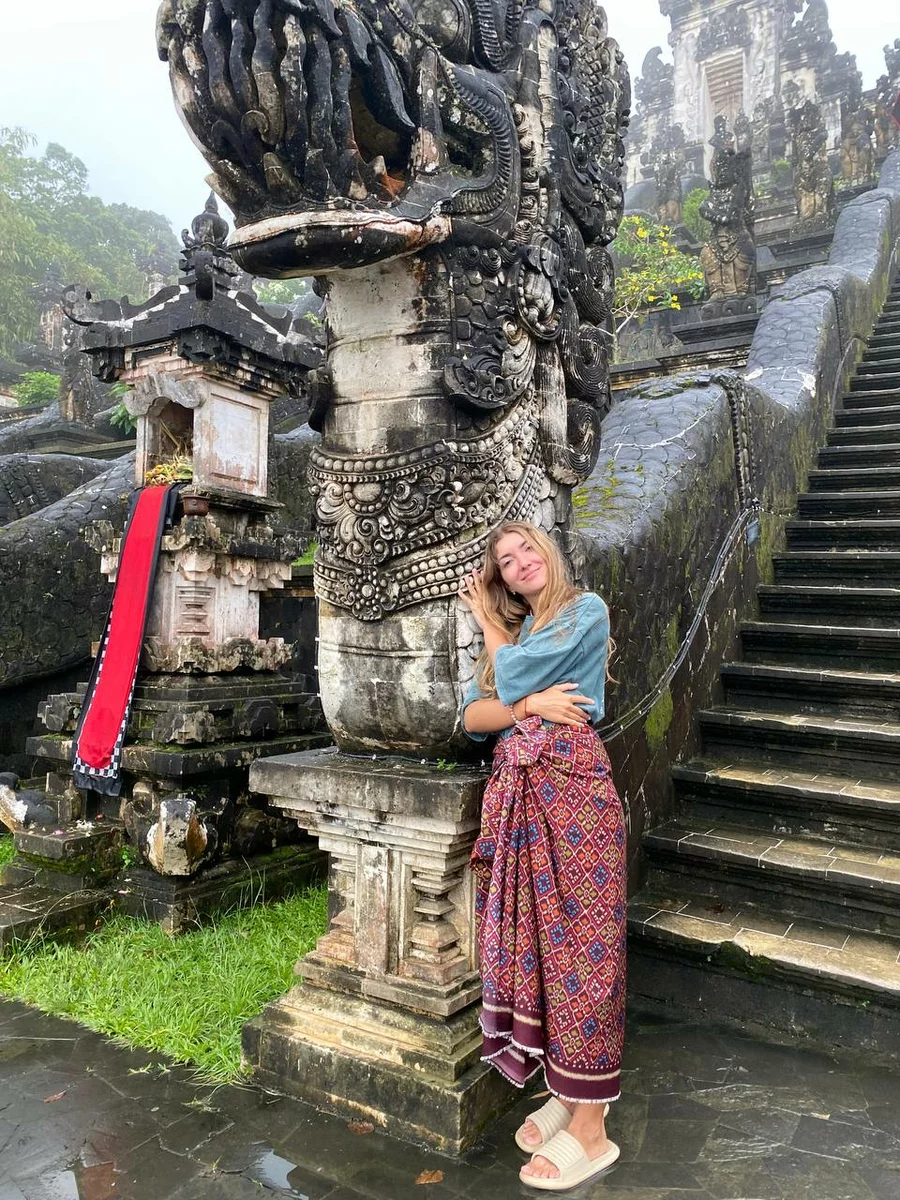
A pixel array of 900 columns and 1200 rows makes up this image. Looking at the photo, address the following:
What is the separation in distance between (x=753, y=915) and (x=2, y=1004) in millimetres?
2906

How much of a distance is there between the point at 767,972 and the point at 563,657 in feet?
4.88

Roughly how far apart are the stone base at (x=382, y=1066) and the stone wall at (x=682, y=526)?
4.04ft

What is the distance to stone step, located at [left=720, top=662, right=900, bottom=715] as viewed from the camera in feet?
13.6

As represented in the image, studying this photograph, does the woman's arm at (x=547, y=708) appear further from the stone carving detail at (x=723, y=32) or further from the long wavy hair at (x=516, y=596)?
the stone carving detail at (x=723, y=32)

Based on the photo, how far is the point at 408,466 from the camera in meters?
2.74

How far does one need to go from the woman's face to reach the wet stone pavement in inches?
58.7

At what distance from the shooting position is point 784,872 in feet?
11.1

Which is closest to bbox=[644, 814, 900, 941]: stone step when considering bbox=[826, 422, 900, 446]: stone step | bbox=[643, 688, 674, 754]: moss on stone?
bbox=[643, 688, 674, 754]: moss on stone

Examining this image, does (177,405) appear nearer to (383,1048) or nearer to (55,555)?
(55,555)

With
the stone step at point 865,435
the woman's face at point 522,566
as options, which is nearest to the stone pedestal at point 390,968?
the woman's face at point 522,566

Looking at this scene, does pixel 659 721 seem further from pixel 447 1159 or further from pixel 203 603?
pixel 203 603

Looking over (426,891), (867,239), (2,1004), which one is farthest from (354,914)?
(867,239)

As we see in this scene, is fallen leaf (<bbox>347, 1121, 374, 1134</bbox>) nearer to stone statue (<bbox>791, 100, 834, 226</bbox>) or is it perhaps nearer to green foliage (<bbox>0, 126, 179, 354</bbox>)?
stone statue (<bbox>791, 100, 834, 226</bbox>)

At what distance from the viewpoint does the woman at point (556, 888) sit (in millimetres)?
2359
